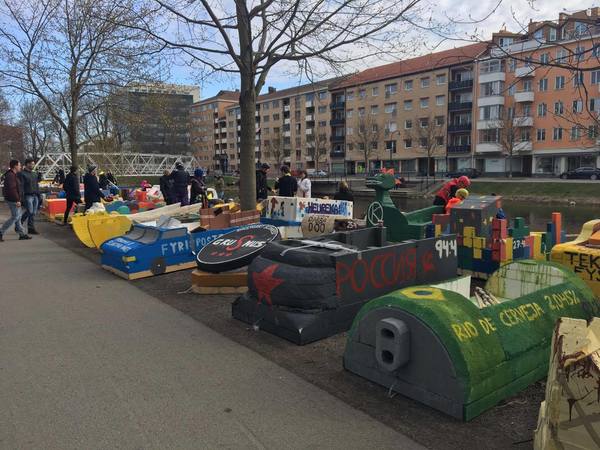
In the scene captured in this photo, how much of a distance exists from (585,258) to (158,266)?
6304 millimetres

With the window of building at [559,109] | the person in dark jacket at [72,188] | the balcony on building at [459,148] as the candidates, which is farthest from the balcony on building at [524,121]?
the person in dark jacket at [72,188]

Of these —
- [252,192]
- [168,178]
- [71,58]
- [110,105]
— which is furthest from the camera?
[110,105]

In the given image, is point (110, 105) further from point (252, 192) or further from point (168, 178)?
point (252, 192)

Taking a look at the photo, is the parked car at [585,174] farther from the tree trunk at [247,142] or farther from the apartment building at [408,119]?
the tree trunk at [247,142]

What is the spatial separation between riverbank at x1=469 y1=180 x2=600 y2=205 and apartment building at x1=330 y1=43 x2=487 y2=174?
21966mm

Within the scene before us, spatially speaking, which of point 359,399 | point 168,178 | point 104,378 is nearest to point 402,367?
point 359,399

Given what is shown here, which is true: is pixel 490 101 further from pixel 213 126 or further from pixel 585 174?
pixel 213 126

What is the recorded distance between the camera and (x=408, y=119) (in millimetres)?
75562

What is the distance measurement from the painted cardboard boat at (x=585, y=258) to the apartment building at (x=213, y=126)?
116 meters

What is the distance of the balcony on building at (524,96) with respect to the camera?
203ft

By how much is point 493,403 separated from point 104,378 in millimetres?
3085

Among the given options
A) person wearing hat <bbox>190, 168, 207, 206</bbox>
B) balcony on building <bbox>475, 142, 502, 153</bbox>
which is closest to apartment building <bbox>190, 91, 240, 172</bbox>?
balcony on building <bbox>475, 142, 502, 153</bbox>

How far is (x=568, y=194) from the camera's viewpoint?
37750 mm

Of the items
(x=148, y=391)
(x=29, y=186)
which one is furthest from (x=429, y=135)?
(x=148, y=391)
